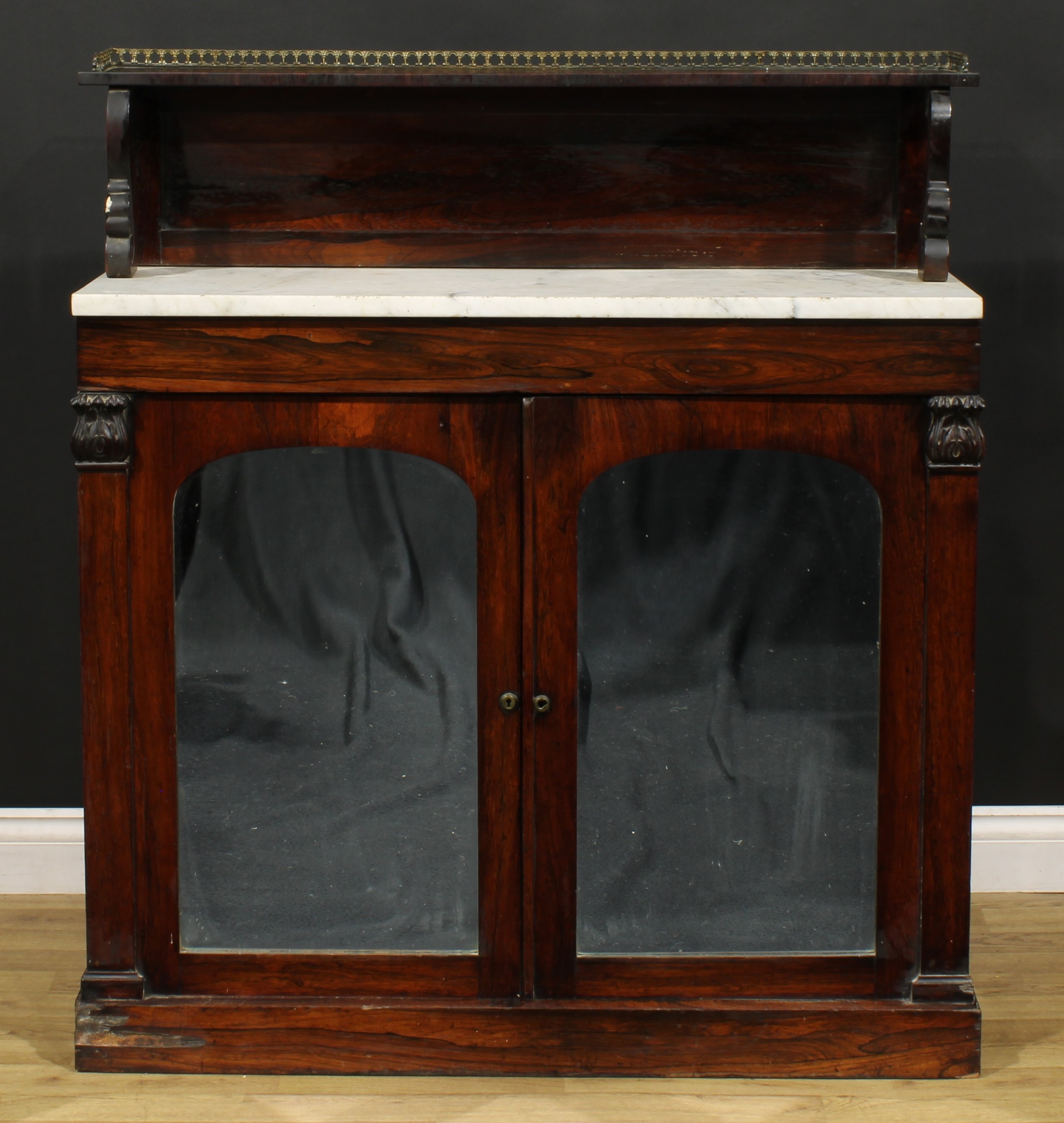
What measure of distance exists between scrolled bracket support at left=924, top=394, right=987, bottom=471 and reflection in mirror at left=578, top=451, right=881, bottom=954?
0.35 ft

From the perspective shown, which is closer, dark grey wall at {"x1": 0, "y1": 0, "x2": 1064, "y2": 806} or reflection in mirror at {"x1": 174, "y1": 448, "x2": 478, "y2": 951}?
reflection in mirror at {"x1": 174, "y1": 448, "x2": 478, "y2": 951}

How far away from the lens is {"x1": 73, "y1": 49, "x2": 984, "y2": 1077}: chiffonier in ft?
6.73

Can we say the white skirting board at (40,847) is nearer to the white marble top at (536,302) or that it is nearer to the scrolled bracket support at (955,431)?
the white marble top at (536,302)

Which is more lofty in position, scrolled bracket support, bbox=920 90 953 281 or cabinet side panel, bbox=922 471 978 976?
scrolled bracket support, bbox=920 90 953 281

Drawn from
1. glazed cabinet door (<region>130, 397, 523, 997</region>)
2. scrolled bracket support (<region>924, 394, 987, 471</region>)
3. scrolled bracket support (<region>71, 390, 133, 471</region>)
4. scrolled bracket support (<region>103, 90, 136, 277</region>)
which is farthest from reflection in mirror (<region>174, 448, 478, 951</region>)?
scrolled bracket support (<region>924, 394, 987, 471</region>)

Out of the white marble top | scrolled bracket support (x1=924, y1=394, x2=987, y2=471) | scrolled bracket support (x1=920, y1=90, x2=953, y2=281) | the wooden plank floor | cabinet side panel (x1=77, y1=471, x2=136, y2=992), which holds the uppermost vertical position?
scrolled bracket support (x1=920, y1=90, x2=953, y2=281)

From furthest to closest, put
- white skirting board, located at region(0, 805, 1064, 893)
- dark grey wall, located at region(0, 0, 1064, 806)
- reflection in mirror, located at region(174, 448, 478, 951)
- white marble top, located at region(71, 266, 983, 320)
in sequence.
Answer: white skirting board, located at region(0, 805, 1064, 893), dark grey wall, located at region(0, 0, 1064, 806), reflection in mirror, located at region(174, 448, 478, 951), white marble top, located at region(71, 266, 983, 320)

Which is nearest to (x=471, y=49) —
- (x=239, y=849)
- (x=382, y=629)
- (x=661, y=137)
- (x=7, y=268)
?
(x=661, y=137)

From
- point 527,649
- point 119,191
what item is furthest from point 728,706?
point 119,191

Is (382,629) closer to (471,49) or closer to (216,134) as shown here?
(216,134)

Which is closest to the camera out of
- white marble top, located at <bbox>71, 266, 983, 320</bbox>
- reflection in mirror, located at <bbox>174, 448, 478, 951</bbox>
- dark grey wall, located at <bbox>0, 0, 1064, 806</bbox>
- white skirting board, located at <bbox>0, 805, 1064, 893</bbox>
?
white marble top, located at <bbox>71, 266, 983, 320</bbox>

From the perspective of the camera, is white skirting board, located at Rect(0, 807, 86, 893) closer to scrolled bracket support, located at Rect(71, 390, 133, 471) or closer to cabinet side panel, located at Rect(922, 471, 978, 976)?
scrolled bracket support, located at Rect(71, 390, 133, 471)

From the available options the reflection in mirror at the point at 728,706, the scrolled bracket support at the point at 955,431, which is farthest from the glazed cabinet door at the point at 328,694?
the scrolled bracket support at the point at 955,431

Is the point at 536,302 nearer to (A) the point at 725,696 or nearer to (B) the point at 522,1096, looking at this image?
(A) the point at 725,696
